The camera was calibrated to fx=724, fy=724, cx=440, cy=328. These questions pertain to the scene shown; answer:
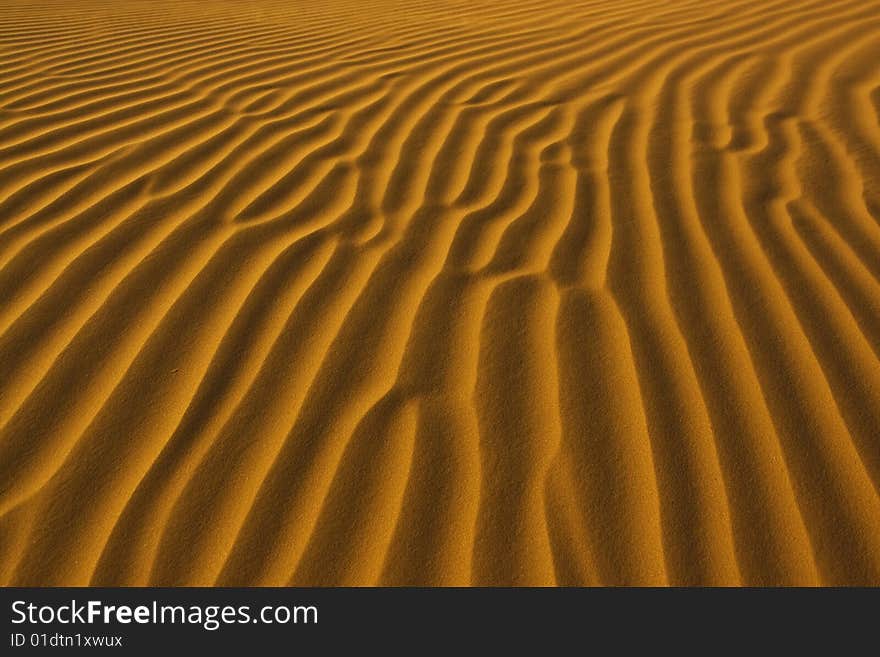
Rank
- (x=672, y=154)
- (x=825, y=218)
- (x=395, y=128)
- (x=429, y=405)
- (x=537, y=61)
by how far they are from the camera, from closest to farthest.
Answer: (x=429, y=405)
(x=825, y=218)
(x=672, y=154)
(x=395, y=128)
(x=537, y=61)

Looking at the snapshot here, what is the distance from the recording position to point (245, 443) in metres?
1.76

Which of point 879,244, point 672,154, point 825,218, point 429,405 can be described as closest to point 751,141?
point 672,154

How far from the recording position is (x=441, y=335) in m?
2.09

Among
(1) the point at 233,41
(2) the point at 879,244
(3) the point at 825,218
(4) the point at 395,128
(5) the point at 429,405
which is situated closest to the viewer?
(5) the point at 429,405

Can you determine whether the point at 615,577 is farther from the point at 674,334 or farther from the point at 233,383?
the point at 233,383

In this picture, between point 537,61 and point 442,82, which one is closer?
point 442,82

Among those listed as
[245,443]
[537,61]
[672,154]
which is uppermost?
[537,61]

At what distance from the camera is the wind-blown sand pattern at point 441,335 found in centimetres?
159

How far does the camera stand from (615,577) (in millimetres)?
1530

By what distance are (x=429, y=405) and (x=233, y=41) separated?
12.5ft

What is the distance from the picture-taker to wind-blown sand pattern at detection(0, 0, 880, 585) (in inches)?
62.7
